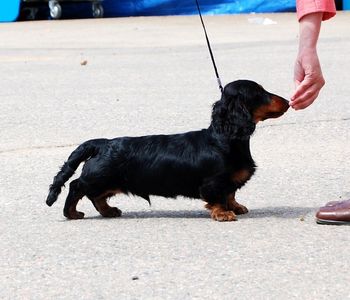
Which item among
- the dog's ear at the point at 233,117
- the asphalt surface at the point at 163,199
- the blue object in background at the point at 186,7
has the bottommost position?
the blue object in background at the point at 186,7

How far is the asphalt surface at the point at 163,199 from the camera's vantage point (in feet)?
13.5

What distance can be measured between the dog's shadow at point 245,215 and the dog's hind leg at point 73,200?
166 millimetres

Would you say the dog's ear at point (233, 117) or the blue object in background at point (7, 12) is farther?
the blue object in background at point (7, 12)

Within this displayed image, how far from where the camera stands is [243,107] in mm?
5090

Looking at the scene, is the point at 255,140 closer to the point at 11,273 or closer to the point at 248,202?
the point at 248,202

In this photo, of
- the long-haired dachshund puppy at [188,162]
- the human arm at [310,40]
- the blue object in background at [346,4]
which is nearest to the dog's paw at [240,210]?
the long-haired dachshund puppy at [188,162]

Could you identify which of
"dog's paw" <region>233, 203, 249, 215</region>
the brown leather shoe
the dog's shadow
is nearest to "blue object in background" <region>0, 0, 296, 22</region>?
the dog's shadow

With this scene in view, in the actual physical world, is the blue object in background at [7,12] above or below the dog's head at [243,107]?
below

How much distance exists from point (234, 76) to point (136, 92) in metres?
1.41

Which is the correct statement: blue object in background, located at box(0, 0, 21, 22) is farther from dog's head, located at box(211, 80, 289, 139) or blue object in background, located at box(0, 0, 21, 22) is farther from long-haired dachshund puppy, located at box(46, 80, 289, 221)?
dog's head, located at box(211, 80, 289, 139)

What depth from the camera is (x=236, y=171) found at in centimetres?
509

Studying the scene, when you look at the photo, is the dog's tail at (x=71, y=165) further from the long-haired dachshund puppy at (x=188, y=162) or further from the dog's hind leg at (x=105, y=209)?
the dog's hind leg at (x=105, y=209)

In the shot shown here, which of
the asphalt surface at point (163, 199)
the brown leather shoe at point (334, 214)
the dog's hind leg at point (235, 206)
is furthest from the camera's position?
the dog's hind leg at point (235, 206)

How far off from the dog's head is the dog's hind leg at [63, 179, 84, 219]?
0.78 metres
